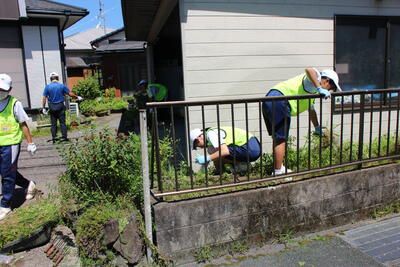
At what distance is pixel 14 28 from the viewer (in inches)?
354

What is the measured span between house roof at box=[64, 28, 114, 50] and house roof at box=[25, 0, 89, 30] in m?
22.2

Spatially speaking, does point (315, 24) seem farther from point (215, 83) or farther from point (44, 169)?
point (44, 169)

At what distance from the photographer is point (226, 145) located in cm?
373

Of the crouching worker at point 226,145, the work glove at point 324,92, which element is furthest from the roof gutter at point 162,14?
the work glove at point 324,92

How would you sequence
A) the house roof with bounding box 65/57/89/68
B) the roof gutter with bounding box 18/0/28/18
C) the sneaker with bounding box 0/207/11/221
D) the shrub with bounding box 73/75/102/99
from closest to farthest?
the sneaker with bounding box 0/207/11/221
the roof gutter with bounding box 18/0/28/18
the shrub with bounding box 73/75/102/99
the house roof with bounding box 65/57/89/68

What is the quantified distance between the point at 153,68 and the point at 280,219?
8705 millimetres

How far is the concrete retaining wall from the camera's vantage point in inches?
119

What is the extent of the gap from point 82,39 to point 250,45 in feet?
113

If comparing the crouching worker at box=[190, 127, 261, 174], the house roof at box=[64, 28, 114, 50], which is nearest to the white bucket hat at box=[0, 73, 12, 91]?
the crouching worker at box=[190, 127, 261, 174]

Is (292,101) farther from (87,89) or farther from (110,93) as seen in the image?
(110,93)

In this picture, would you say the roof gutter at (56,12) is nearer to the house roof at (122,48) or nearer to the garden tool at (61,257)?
the garden tool at (61,257)

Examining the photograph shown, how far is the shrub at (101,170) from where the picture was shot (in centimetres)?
335

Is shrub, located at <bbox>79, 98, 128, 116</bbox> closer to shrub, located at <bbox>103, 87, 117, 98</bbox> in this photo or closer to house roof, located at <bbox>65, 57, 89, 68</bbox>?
shrub, located at <bbox>103, 87, 117, 98</bbox>

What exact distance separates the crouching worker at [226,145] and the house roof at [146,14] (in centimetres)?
266
